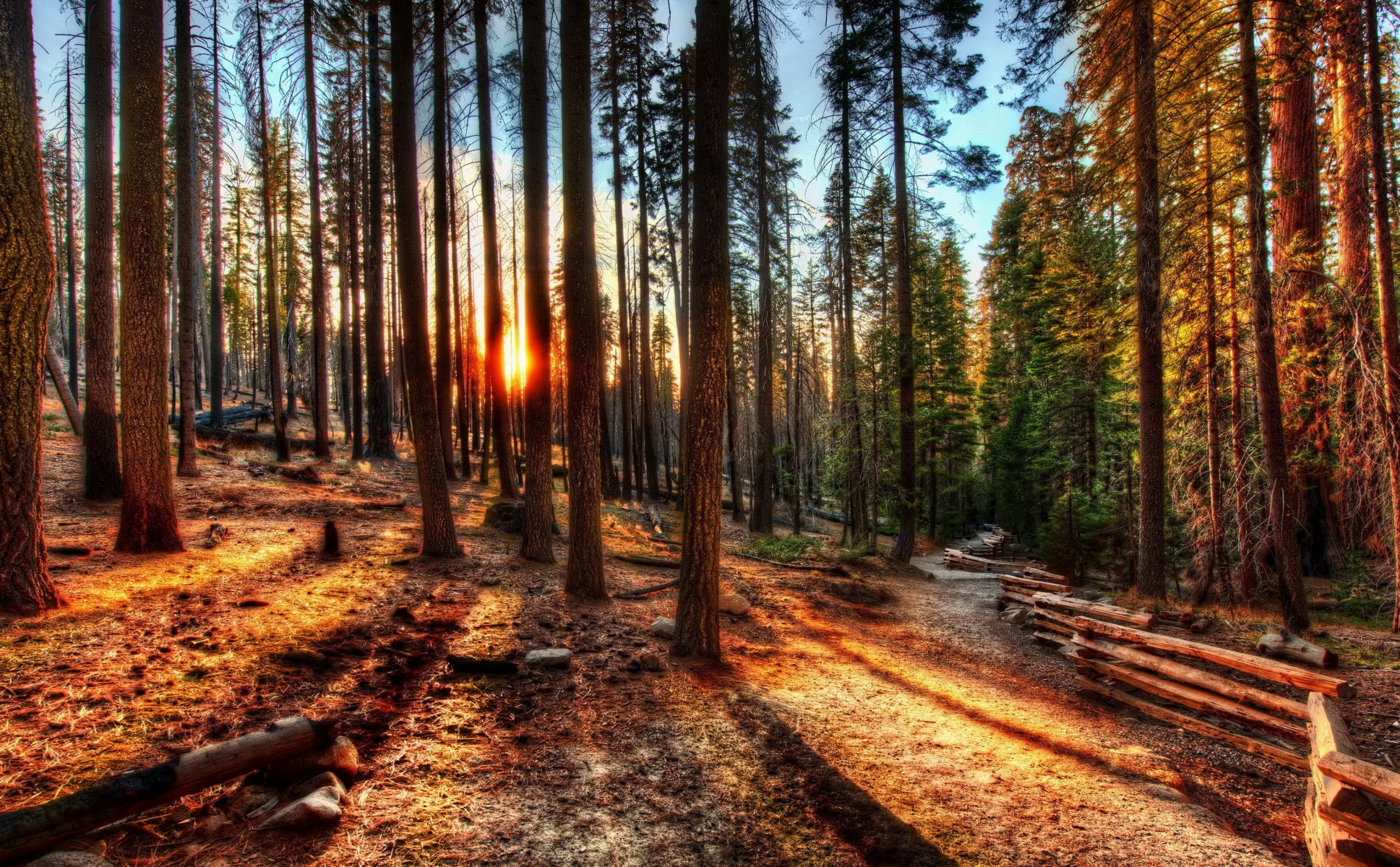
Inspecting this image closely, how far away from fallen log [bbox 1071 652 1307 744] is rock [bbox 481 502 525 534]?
33.3 feet

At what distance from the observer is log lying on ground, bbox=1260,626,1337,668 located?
6.29 meters

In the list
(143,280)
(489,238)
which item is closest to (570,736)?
(143,280)

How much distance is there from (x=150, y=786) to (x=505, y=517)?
9.46 metres

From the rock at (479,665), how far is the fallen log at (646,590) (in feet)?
9.99

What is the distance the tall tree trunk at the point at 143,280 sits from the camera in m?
6.51

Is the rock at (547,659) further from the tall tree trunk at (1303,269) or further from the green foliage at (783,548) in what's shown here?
the tall tree trunk at (1303,269)

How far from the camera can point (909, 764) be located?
452cm

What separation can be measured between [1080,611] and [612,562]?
8.16 m

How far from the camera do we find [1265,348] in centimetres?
893

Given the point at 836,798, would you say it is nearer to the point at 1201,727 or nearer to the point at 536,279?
the point at 1201,727

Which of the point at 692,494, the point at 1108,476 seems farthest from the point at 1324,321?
the point at 692,494

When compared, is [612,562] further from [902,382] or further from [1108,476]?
[1108,476]

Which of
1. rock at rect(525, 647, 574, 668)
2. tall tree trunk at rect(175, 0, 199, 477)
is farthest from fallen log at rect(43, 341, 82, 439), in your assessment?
rock at rect(525, 647, 574, 668)

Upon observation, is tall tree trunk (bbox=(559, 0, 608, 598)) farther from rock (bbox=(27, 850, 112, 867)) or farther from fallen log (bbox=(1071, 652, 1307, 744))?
fallen log (bbox=(1071, 652, 1307, 744))
